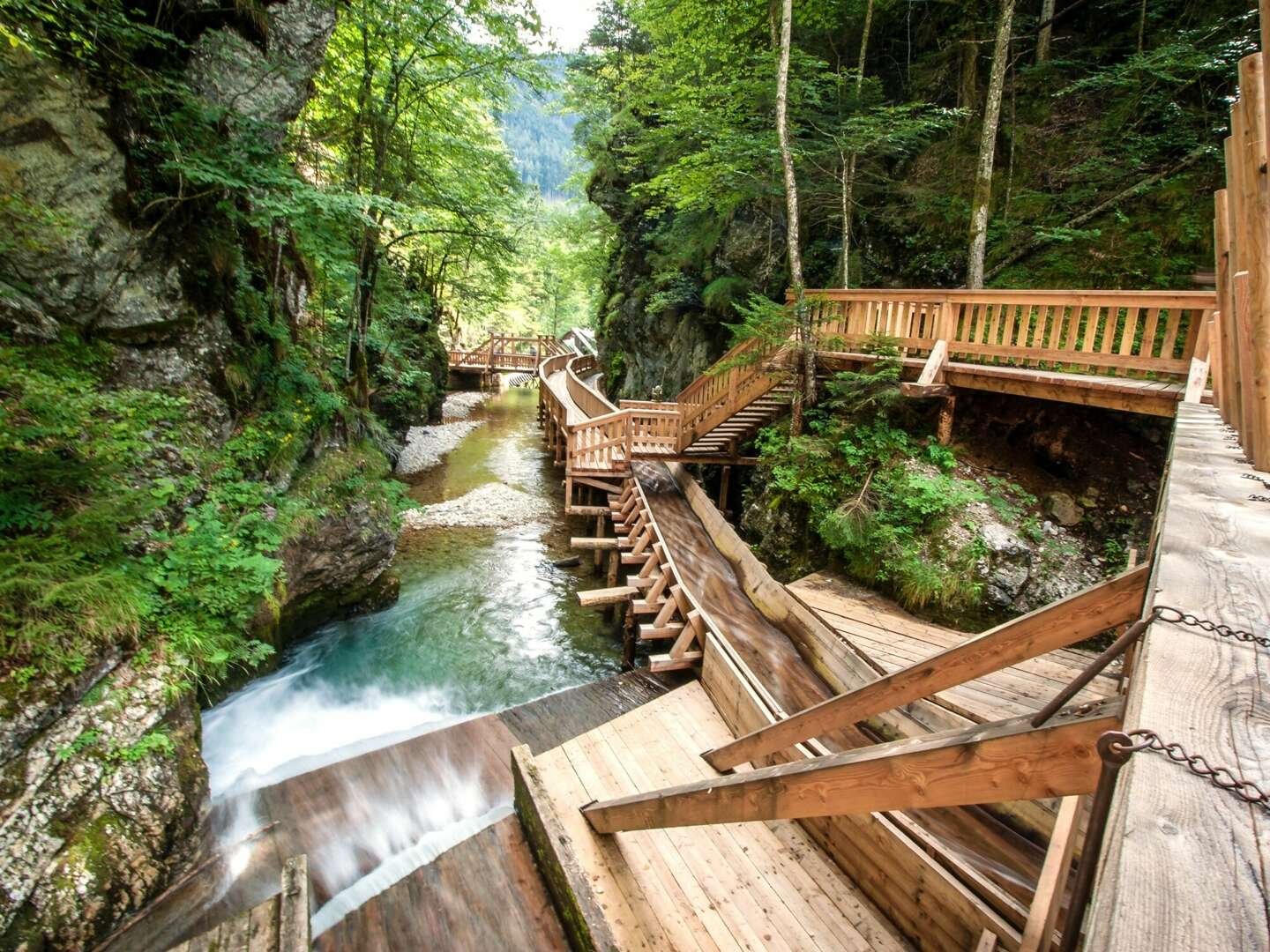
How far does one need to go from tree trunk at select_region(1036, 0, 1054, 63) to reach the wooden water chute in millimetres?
11637

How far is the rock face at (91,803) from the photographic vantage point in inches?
117

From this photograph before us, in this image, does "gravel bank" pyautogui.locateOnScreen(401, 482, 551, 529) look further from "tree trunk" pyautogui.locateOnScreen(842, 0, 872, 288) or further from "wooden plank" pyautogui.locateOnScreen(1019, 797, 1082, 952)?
"wooden plank" pyautogui.locateOnScreen(1019, 797, 1082, 952)

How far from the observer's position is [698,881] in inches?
140

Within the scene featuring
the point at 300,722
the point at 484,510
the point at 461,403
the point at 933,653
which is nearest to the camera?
the point at 933,653

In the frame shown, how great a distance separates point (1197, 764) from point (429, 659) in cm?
763

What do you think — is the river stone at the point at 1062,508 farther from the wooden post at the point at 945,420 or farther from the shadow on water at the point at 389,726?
the shadow on water at the point at 389,726

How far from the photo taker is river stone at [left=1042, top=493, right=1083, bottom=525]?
6207 mm

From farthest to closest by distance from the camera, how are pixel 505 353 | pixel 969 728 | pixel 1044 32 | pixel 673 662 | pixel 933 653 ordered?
pixel 505 353 → pixel 1044 32 → pixel 673 662 → pixel 933 653 → pixel 969 728

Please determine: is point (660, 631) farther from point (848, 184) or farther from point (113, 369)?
point (848, 184)

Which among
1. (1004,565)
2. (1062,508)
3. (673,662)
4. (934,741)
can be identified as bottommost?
(673,662)

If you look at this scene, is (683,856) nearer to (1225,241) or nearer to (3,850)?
(3,850)

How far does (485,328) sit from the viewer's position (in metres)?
36.5

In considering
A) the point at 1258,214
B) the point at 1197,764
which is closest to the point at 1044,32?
the point at 1258,214

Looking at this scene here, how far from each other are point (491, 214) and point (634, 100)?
7.99 metres
